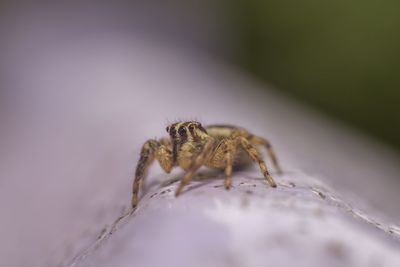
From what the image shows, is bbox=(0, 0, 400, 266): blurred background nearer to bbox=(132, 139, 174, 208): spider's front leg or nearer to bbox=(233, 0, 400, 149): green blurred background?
bbox=(233, 0, 400, 149): green blurred background

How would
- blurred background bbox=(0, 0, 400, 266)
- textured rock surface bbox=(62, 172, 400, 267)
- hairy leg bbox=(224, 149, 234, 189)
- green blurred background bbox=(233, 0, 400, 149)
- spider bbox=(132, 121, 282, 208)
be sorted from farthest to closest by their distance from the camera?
green blurred background bbox=(233, 0, 400, 149)
blurred background bbox=(0, 0, 400, 266)
spider bbox=(132, 121, 282, 208)
hairy leg bbox=(224, 149, 234, 189)
textured rock surface bbox=(62, 172, 400, 267)

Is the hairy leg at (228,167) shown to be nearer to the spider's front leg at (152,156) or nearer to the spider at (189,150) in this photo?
the spider at (189,150)

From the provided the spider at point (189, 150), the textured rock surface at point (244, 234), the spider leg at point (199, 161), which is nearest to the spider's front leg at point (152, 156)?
the spider at point (189, 150)

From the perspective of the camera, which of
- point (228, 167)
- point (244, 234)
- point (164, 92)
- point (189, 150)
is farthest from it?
point (164, 92)

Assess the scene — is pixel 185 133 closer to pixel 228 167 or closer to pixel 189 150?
pixel 189 150

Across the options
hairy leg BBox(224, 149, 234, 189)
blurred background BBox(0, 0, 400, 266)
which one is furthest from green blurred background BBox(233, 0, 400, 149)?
hairy leg BBox(224, 149, 234, 189)

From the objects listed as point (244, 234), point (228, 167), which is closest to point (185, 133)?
point (228, 167)
